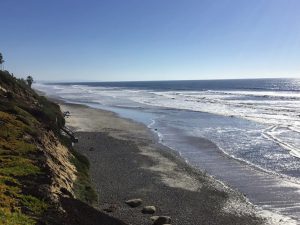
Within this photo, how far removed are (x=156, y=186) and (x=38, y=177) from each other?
11.4 metres

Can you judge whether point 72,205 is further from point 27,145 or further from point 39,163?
point 27,145

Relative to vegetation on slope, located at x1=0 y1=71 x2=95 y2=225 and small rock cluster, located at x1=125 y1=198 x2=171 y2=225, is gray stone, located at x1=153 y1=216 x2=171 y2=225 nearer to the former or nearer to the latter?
small rock cluster, located at x1=125 y1=198 x2=171 y2=225

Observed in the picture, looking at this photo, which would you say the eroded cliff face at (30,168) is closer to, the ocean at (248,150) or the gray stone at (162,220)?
the gray stone at (162,220)

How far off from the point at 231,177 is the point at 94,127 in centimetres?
2844

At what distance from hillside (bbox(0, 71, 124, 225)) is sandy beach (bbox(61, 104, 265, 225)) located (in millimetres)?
1802

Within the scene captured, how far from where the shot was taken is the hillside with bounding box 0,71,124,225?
14.9 m

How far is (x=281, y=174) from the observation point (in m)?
31.9

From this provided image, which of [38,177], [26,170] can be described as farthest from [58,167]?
[38,177]

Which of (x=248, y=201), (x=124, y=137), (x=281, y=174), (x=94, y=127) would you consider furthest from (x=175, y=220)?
(x=94, y=127)

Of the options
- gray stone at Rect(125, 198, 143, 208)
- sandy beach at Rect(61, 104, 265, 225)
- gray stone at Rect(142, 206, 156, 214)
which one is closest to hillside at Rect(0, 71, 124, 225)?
sandy beach at Rect(61, 104, 265, 225)

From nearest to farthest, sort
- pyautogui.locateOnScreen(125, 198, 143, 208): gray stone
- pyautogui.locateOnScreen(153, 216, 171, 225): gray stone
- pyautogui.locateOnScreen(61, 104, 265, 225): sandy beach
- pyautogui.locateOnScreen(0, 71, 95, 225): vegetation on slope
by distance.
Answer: pyautogui.locateOnScreen(0, 71, 95, 225): vegetation on slope
pyautogui.locateOnScreen(153, 216, 171, 225): gray stone
pyautogui.locateOnScreen(61, 104, 265, 225): sandy beach
pyautogui.locateOnScreen(125, 198, 143, 208): gray stone

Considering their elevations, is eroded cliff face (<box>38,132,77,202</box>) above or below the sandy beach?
above

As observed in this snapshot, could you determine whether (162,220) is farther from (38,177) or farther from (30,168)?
(30,168)

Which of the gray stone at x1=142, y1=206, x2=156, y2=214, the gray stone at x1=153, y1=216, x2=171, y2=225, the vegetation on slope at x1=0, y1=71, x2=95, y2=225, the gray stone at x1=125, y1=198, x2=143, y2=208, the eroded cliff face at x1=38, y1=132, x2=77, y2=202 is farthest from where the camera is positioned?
the gray stone at x1=125, y1=198, x2=143, y2=208
